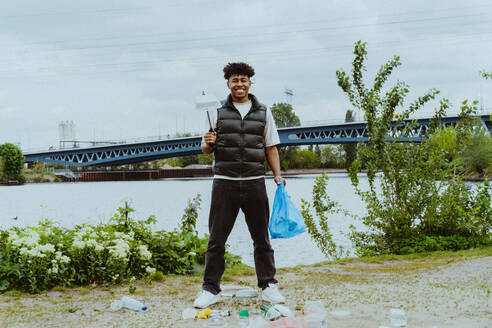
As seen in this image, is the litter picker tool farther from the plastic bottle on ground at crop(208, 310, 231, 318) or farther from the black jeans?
the plastic bottle on ground at crop(208, 310, 231, 318)

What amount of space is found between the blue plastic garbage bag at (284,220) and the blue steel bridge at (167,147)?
44.2m

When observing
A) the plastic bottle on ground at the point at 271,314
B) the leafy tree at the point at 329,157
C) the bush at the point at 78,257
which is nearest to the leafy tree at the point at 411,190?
the bush at the point at 78,257

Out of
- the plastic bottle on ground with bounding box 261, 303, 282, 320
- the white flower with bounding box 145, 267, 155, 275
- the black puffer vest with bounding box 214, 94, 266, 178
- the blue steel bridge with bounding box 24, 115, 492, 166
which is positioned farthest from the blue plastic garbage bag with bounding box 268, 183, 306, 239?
the blue steel bridge with bounding box 24, 115, 492, 166

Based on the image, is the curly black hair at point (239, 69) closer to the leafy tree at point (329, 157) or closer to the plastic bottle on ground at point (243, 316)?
A: the plastic bottle on ground at point (243, 316)

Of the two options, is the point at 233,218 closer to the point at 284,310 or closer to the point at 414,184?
the point at 284,310

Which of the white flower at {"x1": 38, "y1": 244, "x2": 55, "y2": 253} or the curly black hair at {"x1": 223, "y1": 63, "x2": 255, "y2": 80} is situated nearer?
the curly black hair at {"x1": 223, "y1": 63, "x2": 255, "y2": 80}

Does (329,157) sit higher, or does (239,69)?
(329,157)

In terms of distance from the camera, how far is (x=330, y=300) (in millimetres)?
4449

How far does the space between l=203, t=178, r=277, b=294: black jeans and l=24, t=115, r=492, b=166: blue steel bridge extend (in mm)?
44207

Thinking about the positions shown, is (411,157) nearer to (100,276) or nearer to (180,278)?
(180,278)

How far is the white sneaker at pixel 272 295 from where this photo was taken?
4.42 m

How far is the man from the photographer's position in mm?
4414

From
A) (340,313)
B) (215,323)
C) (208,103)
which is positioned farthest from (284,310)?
(208,103)

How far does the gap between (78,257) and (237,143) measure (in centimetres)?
230
